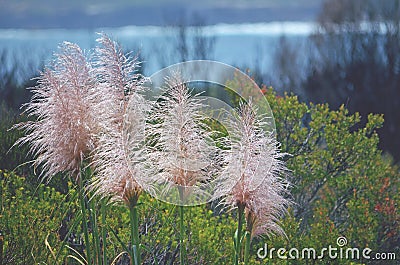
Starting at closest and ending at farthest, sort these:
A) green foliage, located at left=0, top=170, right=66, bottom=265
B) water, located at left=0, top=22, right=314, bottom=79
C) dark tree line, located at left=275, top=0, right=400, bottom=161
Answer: green foliage, located at left=0, top=170, right=66, bottom=265 < water, located at left=0, top=22, right=314, bottom=79 < dark tree line, located at left=275, top=0, right=400, bottom=161

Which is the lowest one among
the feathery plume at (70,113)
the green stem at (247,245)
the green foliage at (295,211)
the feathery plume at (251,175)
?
the green foliage at (295,211)

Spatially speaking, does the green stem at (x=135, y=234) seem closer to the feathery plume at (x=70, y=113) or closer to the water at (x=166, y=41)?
the feathery plume at (x=70, y=113)

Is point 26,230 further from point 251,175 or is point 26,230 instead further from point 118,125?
point 251,175

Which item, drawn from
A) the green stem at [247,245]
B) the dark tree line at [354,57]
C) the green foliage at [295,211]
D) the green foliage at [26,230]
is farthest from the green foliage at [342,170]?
the dark tree line at [354,57]

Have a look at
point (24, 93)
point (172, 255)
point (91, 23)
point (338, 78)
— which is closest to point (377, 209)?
point (172, 255)

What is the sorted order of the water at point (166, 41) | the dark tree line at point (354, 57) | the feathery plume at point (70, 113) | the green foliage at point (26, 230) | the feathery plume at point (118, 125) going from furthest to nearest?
the dark tree line at point (354, 57) → the water at point (166, 41) → the green foliage at point (26, 230) → the feathery plume at point (70, 113) → the feathery plume at point (118, 125)

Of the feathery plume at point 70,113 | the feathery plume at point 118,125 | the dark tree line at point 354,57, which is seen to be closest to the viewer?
the feathery plume at point 118,125

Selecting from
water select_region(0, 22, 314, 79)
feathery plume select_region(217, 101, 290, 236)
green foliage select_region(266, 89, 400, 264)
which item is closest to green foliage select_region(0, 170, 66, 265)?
feathery plume select_region(217, 101, 290, 236)

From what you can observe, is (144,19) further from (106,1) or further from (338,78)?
(338,78)

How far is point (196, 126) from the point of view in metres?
2.45

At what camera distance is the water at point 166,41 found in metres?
8.03

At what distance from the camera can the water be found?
26.3 feet

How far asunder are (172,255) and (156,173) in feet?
5.92

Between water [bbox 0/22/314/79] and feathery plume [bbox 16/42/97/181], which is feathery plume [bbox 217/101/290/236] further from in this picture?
water [bbox 0/22/314/79]
